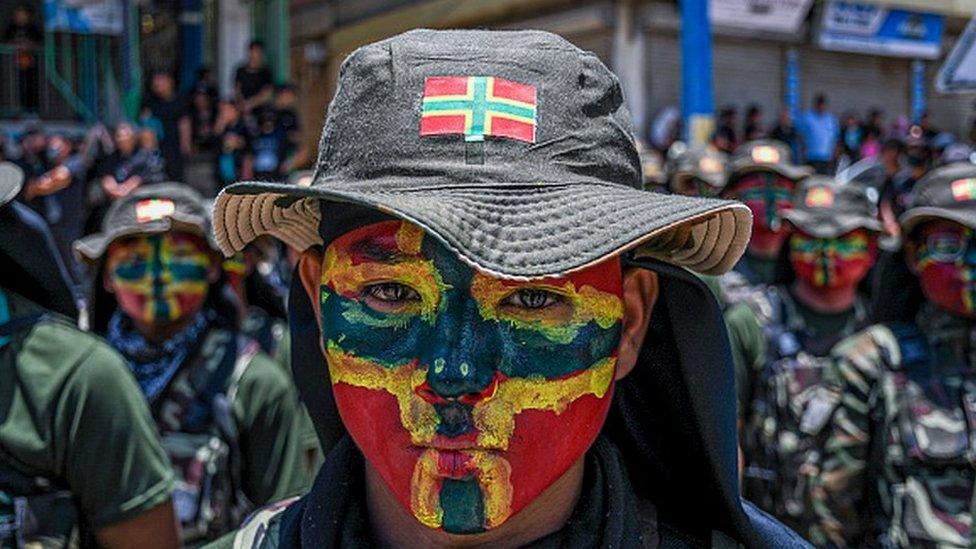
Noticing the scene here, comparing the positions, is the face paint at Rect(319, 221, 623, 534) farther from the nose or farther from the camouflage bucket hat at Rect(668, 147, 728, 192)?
the camouflage bucket hat at Rect(668, 147, 728, 192)

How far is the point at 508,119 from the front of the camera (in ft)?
5.57

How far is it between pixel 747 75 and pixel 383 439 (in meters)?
17.3

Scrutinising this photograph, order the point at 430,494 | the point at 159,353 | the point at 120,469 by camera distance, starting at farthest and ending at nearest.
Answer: the point at 159,353 < the point at 120,469 < the point at 430,494

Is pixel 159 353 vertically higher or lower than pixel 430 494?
lower

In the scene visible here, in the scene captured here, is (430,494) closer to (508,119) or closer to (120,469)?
(508,119)

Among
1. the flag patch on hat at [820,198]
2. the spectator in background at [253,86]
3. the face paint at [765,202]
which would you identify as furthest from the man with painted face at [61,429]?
the spectator in background at [253,86]

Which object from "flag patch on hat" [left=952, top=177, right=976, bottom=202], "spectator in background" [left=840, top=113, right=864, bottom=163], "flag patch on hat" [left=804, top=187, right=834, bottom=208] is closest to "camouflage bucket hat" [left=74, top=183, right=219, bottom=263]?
"flag patch on hat" [left=952, top=177, right=976, bottom=202]

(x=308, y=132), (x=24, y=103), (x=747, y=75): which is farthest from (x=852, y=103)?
(x=24, y=103)

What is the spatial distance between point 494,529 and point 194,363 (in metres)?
3.15

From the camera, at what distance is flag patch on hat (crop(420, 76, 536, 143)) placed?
1.69 metres

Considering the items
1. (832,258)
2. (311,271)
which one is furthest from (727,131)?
(311,271)

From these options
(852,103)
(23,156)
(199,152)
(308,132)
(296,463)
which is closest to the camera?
(296,463)

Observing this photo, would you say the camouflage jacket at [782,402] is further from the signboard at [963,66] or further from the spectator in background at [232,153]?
the spectator in background at [232,153]

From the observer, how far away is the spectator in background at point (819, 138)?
17.2m
